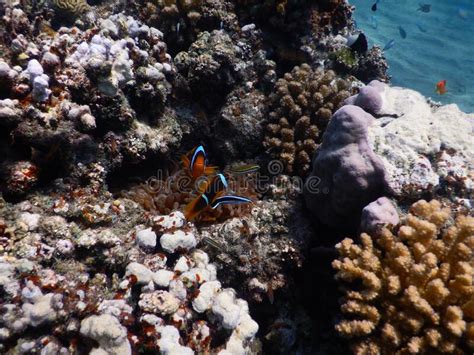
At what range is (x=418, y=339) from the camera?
108 inches

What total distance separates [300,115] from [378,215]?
1.91 metres

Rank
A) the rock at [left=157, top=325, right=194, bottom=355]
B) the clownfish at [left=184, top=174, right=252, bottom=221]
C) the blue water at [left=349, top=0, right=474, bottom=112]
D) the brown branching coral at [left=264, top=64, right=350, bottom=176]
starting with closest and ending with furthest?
1. the rock at [left=157, top=325, right=194, bottom=355]
2. the clownfish at [left=184, top=174, right=252, bottom=221]
3. the brown branching coral at [left=264, top=64, right=350, bottom=176]
4. the blue water at [left=349, top=0, right=474, bottom=112]

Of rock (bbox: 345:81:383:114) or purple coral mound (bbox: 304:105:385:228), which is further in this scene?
rock (bbox: 345:81:383:114)

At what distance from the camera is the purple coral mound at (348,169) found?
345cm

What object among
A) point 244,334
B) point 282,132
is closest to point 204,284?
point 244,334

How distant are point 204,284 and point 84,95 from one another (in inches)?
91.0

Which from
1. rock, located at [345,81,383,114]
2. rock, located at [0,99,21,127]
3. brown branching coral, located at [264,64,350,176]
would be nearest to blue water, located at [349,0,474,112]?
brown branching coral, located at [264,64,350,176]

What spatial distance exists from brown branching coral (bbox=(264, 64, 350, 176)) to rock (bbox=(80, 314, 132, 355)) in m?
2.77

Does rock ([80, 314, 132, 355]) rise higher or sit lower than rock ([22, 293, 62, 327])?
lower

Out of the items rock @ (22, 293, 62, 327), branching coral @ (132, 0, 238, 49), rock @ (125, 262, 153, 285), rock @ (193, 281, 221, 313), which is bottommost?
rock @ (193, 281, 221, 313)

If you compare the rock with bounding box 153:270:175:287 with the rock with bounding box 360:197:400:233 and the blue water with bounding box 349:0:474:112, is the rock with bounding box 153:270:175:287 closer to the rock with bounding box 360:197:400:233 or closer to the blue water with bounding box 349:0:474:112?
the rock with bounding box 360:197:400:233

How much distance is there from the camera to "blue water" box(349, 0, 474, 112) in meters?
15.5

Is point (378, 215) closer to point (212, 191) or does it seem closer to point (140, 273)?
point (212, 191)

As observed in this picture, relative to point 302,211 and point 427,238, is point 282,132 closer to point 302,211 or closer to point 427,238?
point 302,211
